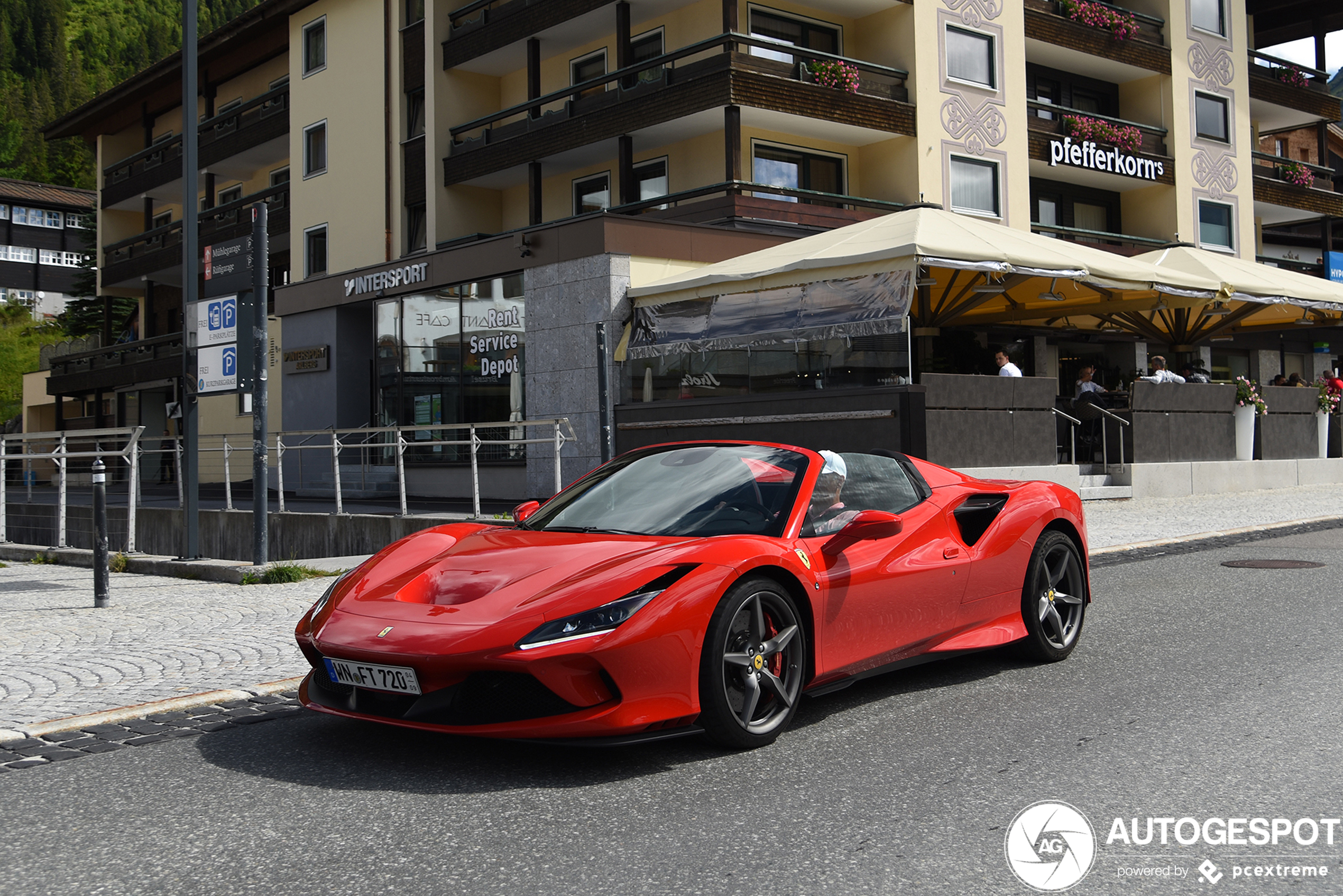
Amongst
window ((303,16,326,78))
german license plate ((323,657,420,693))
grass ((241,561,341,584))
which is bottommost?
grass ((241,561,341,584))

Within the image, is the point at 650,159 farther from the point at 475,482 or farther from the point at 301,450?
the point at 475,482

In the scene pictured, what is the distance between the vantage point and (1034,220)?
27.5 m

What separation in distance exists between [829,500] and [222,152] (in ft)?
106

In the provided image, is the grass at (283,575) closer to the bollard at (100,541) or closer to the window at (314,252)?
the bollard at (100,541)

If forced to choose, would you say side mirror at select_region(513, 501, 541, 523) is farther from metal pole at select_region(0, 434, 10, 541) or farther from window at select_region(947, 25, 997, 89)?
window at select_region(947, 25, 997, 89)

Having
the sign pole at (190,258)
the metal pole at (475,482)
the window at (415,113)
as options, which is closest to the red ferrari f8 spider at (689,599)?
the metal pole at (475,482)

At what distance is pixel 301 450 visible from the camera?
23.8m

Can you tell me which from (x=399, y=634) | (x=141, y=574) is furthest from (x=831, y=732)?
(x=141, y=574)

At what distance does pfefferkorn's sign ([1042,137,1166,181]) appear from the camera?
85.7 ft

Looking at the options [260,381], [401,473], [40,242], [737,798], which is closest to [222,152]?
[401,473]

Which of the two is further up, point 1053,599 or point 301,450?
point 301,450

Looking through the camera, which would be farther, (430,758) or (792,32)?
(792,32)

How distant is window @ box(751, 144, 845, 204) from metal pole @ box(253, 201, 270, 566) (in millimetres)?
12497

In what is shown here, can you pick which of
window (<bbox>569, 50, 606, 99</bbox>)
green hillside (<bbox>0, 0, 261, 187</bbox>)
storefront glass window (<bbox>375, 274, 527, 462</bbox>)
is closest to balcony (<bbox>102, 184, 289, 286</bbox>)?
storefront glass window (<bbox>375, 274, 527, 462</bbox>)
